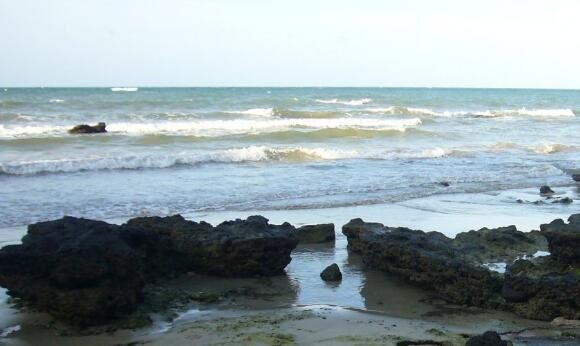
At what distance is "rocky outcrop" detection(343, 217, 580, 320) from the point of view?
18.6 feet

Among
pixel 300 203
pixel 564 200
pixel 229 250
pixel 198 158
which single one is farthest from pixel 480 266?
pixel 198 158

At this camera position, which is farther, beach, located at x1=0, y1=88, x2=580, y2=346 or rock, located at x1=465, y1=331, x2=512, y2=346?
beach, located at x1=0, y1=88, x2=580, y2=346

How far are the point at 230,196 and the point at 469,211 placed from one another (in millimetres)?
4195

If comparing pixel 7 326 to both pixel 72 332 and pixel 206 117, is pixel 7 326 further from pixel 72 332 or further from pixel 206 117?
pixel 206 117

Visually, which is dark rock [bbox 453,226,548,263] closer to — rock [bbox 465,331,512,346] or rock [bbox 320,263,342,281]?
rock [bbox 320,263,342,281]

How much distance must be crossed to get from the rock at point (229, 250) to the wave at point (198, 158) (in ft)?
31.3

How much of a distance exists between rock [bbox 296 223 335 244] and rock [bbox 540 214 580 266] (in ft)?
8.59

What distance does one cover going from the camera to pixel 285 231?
7059 millimetres

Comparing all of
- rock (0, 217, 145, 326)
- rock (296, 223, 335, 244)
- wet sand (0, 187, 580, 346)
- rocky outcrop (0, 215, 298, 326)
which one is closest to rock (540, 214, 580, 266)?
wet sand (0, 187, 580, 346)

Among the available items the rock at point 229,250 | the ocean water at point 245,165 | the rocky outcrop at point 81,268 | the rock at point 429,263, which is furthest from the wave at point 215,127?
the rocky outcrop at point 81,268

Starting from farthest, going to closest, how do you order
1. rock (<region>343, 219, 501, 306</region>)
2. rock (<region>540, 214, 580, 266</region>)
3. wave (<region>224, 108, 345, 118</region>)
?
wave (<region>224, 108, 345, 118</region>), rock (<region>540, 214, 580, 266</region>), rock (<region>343, 219, 501, 306</region>)

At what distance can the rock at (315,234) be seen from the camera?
827 centimetres

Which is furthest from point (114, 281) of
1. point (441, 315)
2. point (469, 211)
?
point (469, 211)

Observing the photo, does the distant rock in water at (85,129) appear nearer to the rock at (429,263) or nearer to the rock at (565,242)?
the rock at (429,263)
